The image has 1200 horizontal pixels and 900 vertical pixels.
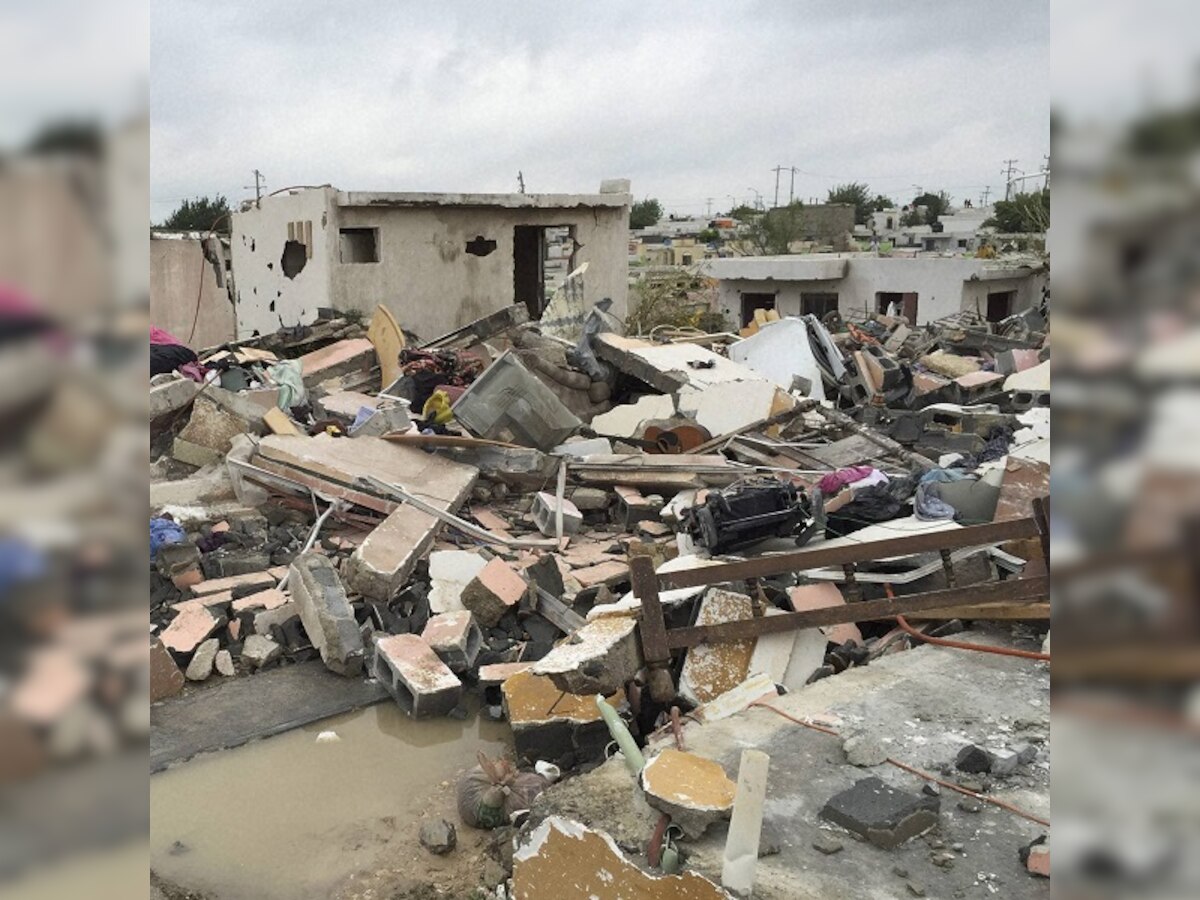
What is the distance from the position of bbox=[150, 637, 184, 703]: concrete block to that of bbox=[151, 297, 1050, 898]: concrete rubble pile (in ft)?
0.07

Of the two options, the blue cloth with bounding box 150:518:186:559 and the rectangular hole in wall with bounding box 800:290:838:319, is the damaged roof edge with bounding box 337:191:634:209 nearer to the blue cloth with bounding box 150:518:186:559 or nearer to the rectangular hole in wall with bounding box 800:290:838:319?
the blue cloth with bounding box 150:518:186:559

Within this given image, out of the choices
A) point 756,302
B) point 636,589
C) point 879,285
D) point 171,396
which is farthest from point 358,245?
point 879,285

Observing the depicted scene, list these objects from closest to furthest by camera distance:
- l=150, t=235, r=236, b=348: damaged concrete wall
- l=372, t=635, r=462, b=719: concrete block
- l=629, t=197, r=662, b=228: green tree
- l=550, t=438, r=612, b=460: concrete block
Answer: l=372, t=635, r=462, b=719: concrete block → l=550, t=438, r=612, b=460: concrete block → l=150, t=235, r=236, b=348: damaged concrete wall → l=629, t=197, r=662, b=228: green tree

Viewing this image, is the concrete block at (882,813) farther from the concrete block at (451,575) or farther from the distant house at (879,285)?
the distant house at (879,285)

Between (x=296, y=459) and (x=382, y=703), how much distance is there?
3.43m

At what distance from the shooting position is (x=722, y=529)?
20.8 ft

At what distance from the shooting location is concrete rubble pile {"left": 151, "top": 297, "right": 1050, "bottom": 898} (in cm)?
402

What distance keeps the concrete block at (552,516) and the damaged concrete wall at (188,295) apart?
545 inches

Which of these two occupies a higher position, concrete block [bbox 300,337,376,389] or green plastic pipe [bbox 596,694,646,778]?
concrete block [bbox 300,337,376,389]

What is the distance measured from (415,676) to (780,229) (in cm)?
3660

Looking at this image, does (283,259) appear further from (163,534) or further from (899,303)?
(899,303)

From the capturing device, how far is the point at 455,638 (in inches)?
250

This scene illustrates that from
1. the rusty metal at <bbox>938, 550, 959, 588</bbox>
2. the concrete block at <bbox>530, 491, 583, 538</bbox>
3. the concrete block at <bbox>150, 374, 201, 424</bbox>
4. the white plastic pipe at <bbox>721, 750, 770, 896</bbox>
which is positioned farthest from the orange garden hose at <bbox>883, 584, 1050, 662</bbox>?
the concrete block at <bbox>150, 374, 201, 424</bbox>

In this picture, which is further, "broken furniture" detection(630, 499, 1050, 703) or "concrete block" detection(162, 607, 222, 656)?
"concrete block" detection(162, 607, 222, 656)
